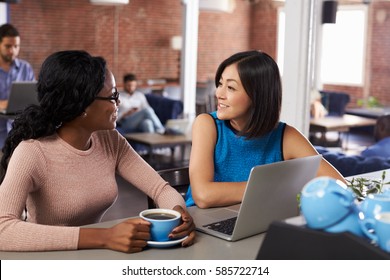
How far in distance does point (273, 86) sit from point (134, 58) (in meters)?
9.15

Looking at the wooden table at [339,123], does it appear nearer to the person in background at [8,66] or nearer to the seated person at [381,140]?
the seated person at [381,140]

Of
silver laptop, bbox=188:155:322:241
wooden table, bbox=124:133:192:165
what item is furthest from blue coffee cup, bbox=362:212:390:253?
wooden table, bbox=124:133:192:165

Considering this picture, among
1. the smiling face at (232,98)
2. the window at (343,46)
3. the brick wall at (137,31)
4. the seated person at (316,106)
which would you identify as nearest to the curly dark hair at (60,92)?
the smiling face at (232,98)

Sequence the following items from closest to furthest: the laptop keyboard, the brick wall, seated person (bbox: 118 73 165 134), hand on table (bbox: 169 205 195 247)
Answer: hand on table (bbox: 169 205 195 247) < the laptop keyboard < seated person (bbox: 118 73 165 134) < the brick wall

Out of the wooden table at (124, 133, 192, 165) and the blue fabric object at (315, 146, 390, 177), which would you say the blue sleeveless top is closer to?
the blue fabric object at (315, 146, 390, 177)

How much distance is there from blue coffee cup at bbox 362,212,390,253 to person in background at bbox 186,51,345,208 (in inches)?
42.8

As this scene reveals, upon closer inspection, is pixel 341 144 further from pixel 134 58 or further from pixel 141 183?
pixel 134 58

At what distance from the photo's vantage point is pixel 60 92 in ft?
6.43

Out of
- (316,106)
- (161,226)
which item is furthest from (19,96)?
(161,226)

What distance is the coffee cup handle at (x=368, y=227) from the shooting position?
1.19 metres

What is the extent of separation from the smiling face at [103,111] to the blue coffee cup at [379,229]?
3.49ft

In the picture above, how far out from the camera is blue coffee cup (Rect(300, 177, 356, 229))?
44.9 inches
